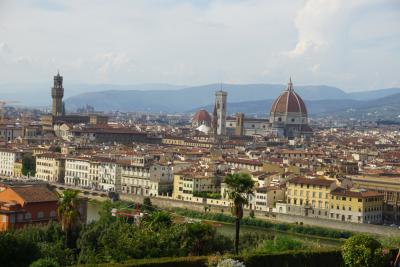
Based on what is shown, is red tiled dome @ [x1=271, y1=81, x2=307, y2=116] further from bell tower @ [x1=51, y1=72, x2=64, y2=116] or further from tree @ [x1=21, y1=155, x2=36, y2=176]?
tree @ [x1=21, y1=155, x2=36, y2=176]

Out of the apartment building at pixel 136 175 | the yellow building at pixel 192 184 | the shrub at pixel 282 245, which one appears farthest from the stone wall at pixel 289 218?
the shrub at pixel 282 245

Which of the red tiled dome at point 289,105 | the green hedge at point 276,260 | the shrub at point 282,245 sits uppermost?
the red tiled dome at point 289,105

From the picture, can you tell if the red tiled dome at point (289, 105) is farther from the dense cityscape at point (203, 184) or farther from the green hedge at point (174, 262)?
the green hedge at point (174, 262)

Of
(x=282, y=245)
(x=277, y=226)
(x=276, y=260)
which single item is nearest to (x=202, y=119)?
(x=277, y=226)

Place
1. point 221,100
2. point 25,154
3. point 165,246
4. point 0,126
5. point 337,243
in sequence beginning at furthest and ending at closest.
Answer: point 221,100 → point 0,126 → point 25,154 → point 337,243 → point 165,246

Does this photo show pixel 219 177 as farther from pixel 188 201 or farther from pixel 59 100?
pixel 59 100

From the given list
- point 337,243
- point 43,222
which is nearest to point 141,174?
point 337,243

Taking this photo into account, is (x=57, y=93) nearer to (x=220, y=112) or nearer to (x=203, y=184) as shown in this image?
(x=220, y=112)
